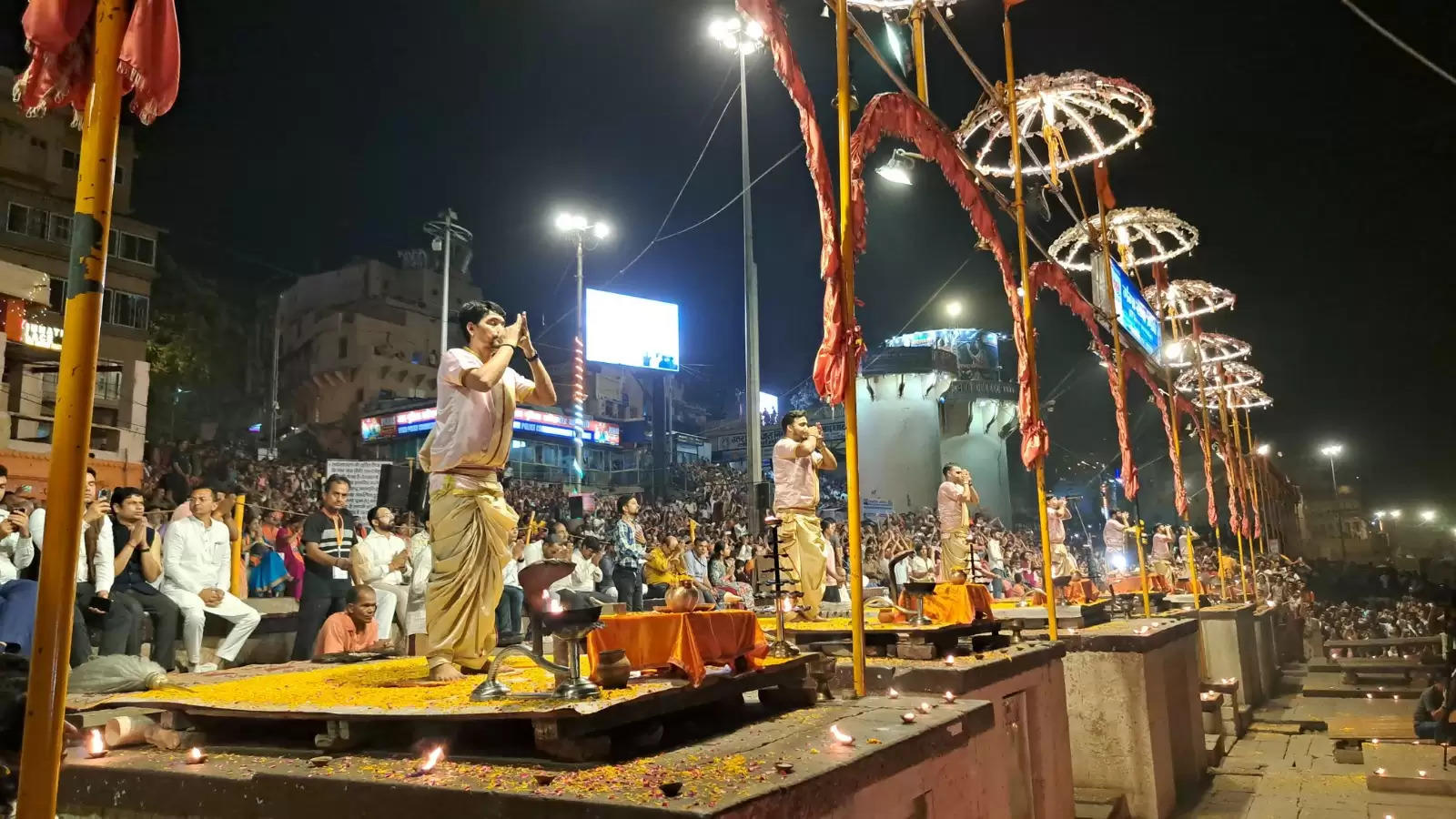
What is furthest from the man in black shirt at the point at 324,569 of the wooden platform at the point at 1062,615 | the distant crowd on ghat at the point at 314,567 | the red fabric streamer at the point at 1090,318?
the red fabric streamer at the point at 1090,318

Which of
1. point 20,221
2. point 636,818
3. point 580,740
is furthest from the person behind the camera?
point 20,221

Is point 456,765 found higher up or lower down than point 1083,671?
higher up

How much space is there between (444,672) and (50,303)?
1142 inches

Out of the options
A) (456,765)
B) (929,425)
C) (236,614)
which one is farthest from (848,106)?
(929,425)

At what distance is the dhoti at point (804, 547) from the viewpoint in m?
9.02

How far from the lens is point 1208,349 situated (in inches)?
997

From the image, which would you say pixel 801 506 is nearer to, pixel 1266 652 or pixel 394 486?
pixel 394 486

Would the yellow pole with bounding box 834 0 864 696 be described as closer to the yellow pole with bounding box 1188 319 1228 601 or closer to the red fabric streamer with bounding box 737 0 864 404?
the red fabric streamer with bounding box 737 0 864 404

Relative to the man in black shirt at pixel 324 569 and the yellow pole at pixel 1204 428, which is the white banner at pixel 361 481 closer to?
the man in black shirt at pixel 324 569

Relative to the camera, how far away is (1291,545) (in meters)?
57.4

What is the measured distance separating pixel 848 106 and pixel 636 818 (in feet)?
15.9

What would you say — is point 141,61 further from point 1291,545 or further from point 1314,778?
point 1291,545

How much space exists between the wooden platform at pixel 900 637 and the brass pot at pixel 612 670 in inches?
113

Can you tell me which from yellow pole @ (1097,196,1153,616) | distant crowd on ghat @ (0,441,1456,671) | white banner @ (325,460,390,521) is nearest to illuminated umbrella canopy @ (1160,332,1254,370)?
distant crowd on ghat @ (0,441,1456,671)
